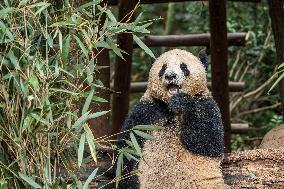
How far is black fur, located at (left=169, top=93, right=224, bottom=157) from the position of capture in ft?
10.2

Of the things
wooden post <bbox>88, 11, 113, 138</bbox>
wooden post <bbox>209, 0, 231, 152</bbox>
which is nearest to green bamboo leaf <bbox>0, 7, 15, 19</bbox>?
wooden post <bbox>88, 11, 113, 138</bbox>

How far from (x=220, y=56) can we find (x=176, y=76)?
1.85m

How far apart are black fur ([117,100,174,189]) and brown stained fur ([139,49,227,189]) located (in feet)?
0.13

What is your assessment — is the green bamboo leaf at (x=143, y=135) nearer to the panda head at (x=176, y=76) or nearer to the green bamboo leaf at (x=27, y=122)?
the panda head at (x=176, y=76)

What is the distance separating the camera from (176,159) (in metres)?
3.14

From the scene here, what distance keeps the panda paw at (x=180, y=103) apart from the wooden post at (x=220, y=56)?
5.80 ft

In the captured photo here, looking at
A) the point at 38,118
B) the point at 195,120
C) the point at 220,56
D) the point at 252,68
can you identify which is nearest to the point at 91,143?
the point at 38,118

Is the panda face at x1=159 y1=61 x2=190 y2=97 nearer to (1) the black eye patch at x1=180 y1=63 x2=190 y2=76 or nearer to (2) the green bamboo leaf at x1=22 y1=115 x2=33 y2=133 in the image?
(1) the black eye patch at x1=180 y1=63 x2=190 y2=76

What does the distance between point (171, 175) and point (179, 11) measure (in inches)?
206

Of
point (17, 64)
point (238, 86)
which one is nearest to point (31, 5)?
point (17, 64)

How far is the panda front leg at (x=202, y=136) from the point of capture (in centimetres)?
312

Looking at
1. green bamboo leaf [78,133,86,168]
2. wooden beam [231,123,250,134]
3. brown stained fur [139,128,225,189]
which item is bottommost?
wooden beam [231,123,250,134]

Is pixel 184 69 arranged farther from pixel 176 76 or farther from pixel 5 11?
pixel 5 11

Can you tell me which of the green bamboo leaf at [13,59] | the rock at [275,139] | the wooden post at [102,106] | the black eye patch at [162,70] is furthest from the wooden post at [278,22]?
the green bamboo leaf at [13,59]
